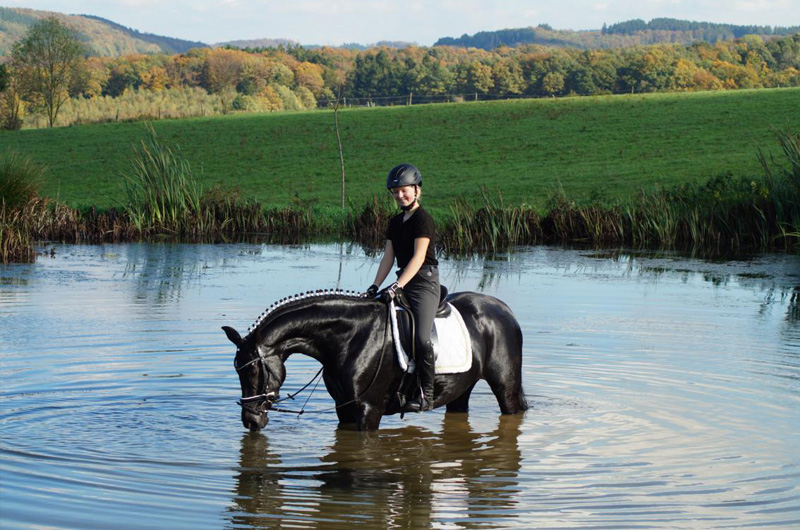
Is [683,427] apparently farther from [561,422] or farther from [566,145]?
[566,145]

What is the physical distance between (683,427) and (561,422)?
3.28 feet

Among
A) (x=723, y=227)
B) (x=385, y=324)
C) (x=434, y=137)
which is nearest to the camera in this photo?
(x=385, y=324)

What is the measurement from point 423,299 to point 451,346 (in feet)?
1.63

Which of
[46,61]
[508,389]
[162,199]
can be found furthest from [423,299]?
[46,61]

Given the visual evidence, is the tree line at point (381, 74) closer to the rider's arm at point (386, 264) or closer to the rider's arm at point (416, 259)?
the rider's arm at point (386, 264)

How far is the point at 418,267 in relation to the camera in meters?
7.41

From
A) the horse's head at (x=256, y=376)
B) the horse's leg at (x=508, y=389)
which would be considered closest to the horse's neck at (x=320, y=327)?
the horse's head at (x=256, y=376)

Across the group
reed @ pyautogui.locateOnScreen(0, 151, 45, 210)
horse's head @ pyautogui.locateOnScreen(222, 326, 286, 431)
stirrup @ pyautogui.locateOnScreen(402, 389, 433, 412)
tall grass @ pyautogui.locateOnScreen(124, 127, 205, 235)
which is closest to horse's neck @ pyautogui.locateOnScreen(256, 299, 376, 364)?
horse's head @ pyautogui.locateOnScreen(222, 326, 286, 431)

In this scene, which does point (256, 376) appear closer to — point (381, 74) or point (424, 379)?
point (424, 379)

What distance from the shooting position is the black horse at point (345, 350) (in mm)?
7102

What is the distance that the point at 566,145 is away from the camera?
46.3 meters

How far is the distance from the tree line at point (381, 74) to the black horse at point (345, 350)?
67.6 meters

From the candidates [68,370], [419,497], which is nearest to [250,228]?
[68,370]

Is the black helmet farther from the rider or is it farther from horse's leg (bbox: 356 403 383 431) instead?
horse's leg (bbox: 356 403 383 431)
